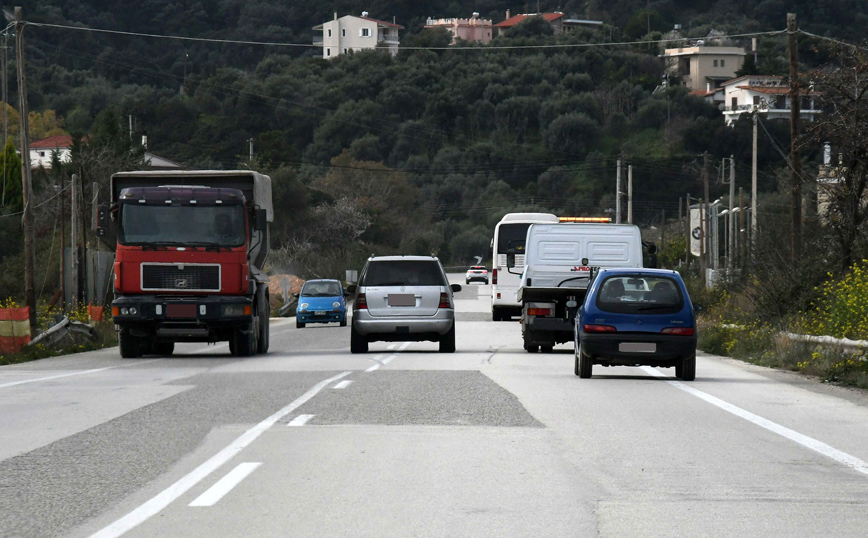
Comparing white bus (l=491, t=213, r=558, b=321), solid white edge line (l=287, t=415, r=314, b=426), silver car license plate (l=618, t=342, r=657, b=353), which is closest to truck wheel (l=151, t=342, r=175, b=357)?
silver car license plate (l=618, t=342, r=657, b=353)

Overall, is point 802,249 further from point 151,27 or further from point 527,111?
point 151,27

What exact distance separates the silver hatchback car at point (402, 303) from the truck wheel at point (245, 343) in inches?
73.7

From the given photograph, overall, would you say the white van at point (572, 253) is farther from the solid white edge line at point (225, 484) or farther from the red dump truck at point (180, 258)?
the solid white edge line at point (225, 484)

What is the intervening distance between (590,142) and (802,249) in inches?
3850

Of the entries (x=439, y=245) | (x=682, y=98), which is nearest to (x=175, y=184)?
(x=439, y=245)

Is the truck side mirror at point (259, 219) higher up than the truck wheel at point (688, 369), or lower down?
higher up

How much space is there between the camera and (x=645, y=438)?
12.0 metres

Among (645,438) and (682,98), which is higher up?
(682,98)

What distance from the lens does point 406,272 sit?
25.7 m

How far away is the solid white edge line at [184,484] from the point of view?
791 centimetres

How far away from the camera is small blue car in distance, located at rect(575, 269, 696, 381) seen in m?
18.6

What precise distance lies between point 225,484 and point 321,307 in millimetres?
33351

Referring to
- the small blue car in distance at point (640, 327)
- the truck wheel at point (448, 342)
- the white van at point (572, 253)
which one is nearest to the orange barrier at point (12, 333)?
the truck wheel at point (448, 342)

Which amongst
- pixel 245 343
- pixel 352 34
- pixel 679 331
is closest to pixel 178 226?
pixel 245 343
